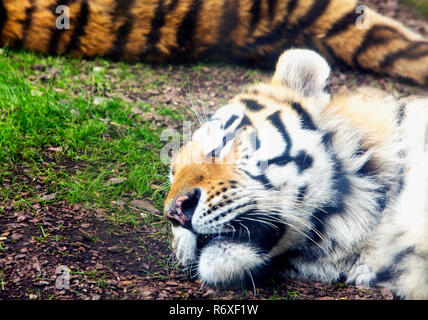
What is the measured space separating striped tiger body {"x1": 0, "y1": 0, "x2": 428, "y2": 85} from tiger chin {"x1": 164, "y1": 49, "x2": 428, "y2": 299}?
1581 millimetres

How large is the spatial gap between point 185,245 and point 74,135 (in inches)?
49.9

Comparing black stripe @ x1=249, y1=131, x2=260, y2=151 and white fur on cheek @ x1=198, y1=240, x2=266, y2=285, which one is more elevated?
black stripe @ x1=249, y1=131, x2=260, y2=151

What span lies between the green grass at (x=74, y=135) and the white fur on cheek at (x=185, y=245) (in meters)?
0.43

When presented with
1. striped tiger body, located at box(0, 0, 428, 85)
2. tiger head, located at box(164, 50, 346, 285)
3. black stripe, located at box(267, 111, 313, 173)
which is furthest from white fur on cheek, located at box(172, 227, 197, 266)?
striped tiger body, located at box(0, 0, 428, 85)

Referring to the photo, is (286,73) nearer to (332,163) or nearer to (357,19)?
(332,163)

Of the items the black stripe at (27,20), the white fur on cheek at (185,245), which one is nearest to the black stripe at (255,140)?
the white fur on cheek at (185,245)

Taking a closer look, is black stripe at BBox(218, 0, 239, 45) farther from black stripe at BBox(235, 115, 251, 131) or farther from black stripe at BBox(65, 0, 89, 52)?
black stripe at BBox(235, 115, 251, 131)

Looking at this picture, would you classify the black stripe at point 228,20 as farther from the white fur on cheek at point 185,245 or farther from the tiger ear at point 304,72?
the white fur on cheek at point 185,245

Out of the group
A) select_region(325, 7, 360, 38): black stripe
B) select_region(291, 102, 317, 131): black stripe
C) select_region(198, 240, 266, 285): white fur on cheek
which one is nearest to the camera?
select_region(198, 240, 266, 285): white fur on cheek

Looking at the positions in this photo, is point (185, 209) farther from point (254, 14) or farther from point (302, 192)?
point (254, 14)

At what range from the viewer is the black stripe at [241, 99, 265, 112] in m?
2.39

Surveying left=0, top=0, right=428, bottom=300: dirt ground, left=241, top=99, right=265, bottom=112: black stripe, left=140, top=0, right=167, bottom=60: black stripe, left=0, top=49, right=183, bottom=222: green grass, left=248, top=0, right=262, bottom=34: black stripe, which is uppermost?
left=241, top=99, right=265, bottom=112: black stripe

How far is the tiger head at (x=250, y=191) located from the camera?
79.7 inches
